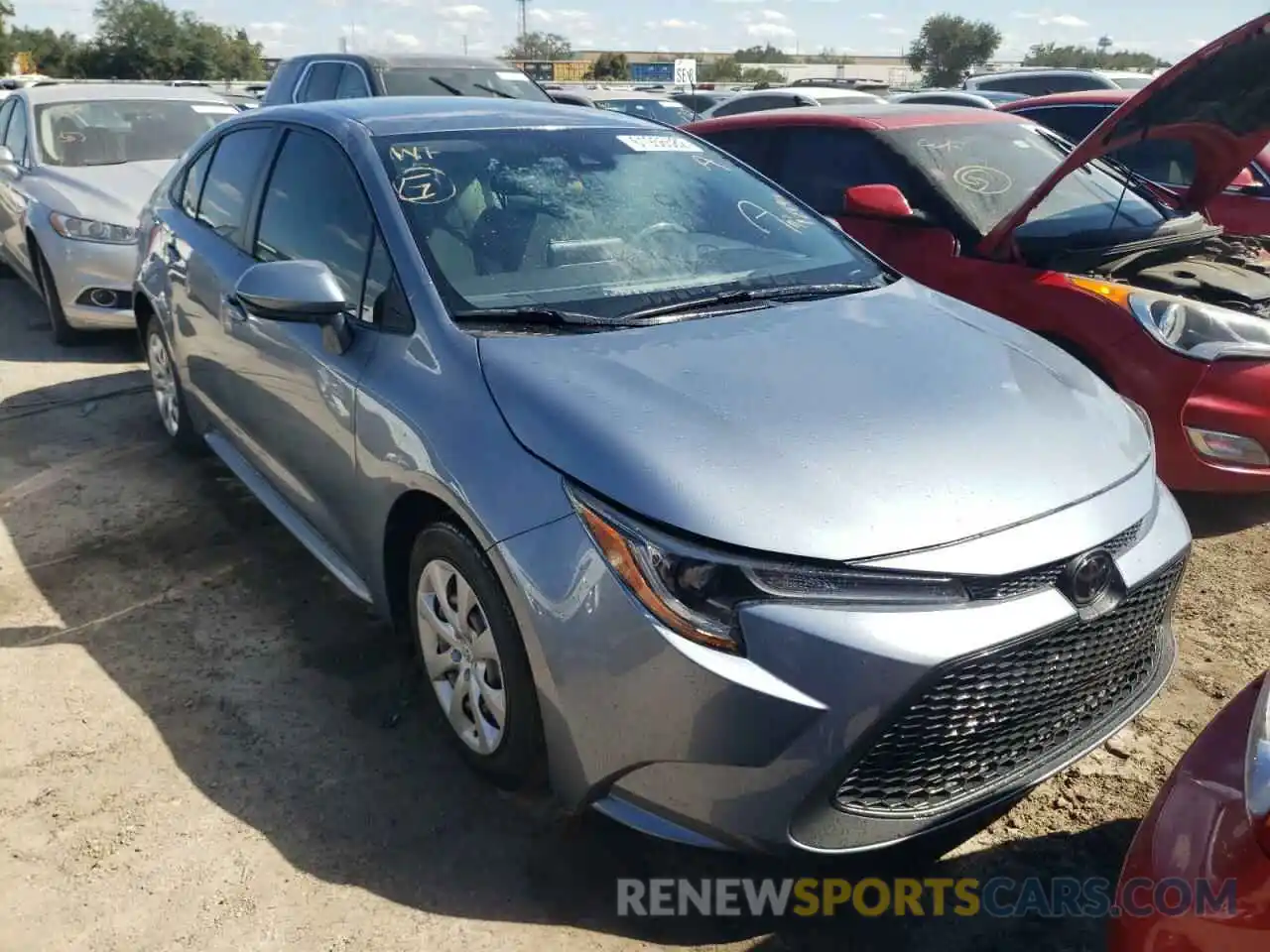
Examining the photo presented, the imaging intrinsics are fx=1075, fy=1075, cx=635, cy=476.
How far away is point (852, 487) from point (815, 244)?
4.94 ft

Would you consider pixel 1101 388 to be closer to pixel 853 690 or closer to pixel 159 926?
pixel 853 690

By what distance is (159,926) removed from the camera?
2324 millimetres

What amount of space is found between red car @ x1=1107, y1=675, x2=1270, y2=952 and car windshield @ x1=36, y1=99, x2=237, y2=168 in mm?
7686

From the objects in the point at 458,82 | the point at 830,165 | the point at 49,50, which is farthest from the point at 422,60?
the point at 49,50

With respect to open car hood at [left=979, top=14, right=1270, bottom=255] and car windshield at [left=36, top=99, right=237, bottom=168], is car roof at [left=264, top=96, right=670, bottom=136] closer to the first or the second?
open car hood at [left=979, top=14, right=1270, bottom=255]

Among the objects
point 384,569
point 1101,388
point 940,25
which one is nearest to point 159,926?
point 384,569

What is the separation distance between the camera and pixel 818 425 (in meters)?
2.36

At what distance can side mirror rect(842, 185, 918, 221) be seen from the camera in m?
4.54

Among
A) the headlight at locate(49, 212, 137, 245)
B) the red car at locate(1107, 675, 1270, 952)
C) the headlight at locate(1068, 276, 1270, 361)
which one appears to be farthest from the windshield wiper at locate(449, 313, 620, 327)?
the headlight at locate(49, 212, 137, 245)

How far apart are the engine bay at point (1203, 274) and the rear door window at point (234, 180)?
10.9ft

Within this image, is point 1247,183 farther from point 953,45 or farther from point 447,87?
point 953,45

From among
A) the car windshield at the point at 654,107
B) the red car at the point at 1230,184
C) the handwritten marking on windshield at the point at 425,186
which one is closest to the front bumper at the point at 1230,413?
the handwritten marking on windshield at the point at 425,186

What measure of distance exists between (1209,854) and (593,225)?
7.46 ft

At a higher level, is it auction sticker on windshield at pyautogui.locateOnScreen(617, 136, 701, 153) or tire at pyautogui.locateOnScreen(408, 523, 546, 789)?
auction sticker on windshield at pyautogui.locateOnScreen(617, 136, 701, 153)
